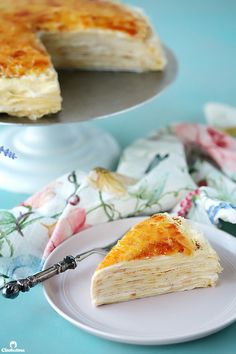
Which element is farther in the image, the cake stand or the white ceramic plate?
the cake stand

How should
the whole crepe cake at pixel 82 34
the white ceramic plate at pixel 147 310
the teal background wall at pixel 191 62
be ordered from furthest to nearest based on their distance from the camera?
the teal background wall at pixel 191 62 < the whole crepe cake at pixel 82 34 < the white ceramic plate at pixel 147 310

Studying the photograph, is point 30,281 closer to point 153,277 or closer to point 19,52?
point 153,277

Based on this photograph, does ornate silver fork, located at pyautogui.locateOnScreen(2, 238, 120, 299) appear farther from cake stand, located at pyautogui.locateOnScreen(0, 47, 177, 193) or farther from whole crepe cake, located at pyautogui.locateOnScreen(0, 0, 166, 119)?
whole crepe cake, located at pyautogui.locateOnScreen(0, 0, 166, 119)

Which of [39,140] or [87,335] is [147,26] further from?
[87,335]

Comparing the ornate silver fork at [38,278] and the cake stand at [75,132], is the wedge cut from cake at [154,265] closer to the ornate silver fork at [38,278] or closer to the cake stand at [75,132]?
the ornate silver fork at [38,278]

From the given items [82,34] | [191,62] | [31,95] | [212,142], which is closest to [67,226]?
[31,95]

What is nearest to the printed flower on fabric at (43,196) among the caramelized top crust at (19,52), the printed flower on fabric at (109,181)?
the printed flower on fabric at (109,181)

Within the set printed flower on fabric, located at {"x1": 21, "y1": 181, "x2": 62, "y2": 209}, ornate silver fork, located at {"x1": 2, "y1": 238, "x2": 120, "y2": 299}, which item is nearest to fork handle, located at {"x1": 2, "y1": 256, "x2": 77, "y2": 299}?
ornate silver fork, located at {"x1": 2, "y1": 238, "x2": 120, "y2": 299}
